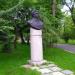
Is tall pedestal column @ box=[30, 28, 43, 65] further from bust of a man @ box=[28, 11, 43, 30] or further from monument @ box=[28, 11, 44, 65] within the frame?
bust of a man @ box=[28, 11, 43, 30]

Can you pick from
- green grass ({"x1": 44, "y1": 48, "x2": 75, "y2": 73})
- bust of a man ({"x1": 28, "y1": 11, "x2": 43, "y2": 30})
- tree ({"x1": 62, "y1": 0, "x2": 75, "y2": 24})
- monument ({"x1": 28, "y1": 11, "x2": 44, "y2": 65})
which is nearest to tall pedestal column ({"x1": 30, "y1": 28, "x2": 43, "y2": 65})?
monument ({"x1": 28, "y1": 11, "x2": 44, "y2": 65})

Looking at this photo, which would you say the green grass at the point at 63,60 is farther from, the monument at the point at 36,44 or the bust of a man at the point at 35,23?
the bust of a man at the point at 35,23

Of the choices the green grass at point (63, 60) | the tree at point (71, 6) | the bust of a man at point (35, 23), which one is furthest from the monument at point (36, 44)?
the tree at point (71, 6)

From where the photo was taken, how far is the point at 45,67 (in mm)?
9031

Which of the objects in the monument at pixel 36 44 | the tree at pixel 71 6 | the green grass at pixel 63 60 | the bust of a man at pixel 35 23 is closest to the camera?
the green grass at pixel 63 60

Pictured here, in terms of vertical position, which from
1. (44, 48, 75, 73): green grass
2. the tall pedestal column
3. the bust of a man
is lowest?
(44, 48, 75, 73): green grass

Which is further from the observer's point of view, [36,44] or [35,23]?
[35,23]

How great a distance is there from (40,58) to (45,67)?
78 cm

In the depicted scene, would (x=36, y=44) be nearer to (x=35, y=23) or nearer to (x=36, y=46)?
(x=36, y=46)

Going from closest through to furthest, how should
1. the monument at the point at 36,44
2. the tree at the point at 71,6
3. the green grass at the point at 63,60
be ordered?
the green grass at the point at 63,60
the monument at the point at 36,44
the tree at the point at 71,6


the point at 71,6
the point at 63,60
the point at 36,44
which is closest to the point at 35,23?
the point at 36,44

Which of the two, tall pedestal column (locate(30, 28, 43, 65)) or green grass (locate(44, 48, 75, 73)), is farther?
tall pedestal column (locate(30, 28, 43, 65))

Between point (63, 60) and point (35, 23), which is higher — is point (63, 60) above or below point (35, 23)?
below

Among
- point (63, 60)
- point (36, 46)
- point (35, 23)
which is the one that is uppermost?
point (35, 23)
